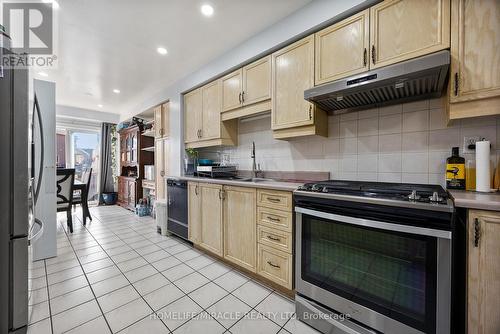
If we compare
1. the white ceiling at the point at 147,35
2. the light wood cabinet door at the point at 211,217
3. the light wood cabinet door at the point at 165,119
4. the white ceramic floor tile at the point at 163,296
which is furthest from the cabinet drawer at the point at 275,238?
the light wood cabinet door at the point at 165,119

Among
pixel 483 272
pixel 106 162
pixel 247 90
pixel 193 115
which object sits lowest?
pixel 483 272

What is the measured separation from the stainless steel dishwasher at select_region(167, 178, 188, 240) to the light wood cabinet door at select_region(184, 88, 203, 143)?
2.39 ft

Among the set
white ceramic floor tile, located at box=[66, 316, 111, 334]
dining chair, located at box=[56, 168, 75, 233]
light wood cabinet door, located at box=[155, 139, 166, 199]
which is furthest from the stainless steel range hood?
dining chair, located at box=[56, 168, 75, 233]

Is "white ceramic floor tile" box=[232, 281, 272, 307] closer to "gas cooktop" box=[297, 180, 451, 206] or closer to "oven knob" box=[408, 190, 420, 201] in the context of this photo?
"gas cooktop" box=[297, 180, 451, 206]

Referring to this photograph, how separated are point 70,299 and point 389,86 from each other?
9.83 feet

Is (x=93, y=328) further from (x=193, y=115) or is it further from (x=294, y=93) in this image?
(x=193, y=115)

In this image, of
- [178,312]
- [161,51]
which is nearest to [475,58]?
[178,312]

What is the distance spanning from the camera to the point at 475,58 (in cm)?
118

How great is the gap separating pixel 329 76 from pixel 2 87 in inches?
88.5

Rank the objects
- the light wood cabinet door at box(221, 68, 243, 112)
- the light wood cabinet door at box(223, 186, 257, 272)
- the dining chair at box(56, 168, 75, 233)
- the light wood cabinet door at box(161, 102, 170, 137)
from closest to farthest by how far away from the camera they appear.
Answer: the light wood cabinet door at box(223, 186, 257, 272) → the light wood cabinet door at box(221, 68, 243, 112) → the dining chair at box(56, 168, 75, 233) → the light wood cabinet door at box(161, 102, 170, 137)

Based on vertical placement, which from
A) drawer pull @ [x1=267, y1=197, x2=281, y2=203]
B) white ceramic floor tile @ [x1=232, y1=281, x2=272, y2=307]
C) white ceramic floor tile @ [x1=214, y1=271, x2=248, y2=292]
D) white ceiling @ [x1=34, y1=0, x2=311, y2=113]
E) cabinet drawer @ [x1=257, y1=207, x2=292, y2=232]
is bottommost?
white ceramic floor tile @ [x1=232, y1=281, x2=272, y2=307]

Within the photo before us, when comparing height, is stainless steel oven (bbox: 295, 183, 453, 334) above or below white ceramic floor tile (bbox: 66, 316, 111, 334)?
above

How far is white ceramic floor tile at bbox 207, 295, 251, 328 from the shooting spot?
1499 mm

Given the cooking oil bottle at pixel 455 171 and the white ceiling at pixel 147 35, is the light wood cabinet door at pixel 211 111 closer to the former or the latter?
the white ceiling at pixel 147 35
